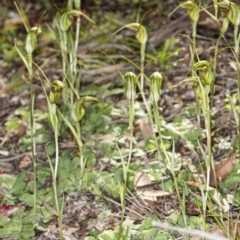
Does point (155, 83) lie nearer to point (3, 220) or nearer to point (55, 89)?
point (55, 89)

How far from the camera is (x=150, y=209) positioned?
1.98 metres

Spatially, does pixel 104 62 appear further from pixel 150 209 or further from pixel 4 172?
pixel 150 209

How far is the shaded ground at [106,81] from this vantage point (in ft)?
6.82

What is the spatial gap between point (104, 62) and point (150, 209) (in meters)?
1.09

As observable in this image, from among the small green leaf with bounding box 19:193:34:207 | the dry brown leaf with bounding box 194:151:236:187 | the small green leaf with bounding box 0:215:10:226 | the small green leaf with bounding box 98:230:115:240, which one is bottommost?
the small green leaf with bounding box 0:215:10:226

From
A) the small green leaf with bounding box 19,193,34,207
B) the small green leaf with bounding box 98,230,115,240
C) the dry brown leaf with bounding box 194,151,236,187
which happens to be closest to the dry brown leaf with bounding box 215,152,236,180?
the dry brown leaf with bounding box 194,151,236,187

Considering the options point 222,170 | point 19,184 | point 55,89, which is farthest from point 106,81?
point 55,89

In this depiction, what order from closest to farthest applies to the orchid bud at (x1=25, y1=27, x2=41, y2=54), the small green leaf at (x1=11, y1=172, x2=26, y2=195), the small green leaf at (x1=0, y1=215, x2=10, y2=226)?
the orchid bud at (x1=25, y1=27, x2=41, y2=54)
the small green leaf at (x1=0, y1=215, x2=10, y2=226)
the small green leaf at (x1=11, y1=172, x2=26, y2=195)

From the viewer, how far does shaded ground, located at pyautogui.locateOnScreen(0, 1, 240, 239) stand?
2.08 m

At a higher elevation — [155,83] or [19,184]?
[155,83]

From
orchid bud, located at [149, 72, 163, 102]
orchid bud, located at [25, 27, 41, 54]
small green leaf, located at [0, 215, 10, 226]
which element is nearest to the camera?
orchid bud, located at [149, 72, 163, 102]

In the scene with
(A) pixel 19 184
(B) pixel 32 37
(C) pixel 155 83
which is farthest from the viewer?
(A) pixel 19 184

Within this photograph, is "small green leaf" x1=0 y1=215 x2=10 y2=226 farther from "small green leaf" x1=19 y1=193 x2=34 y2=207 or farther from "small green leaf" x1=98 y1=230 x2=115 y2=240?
"small green leaf" x1=98 y1=230 x2=115 y2=240

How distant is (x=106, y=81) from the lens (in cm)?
278
